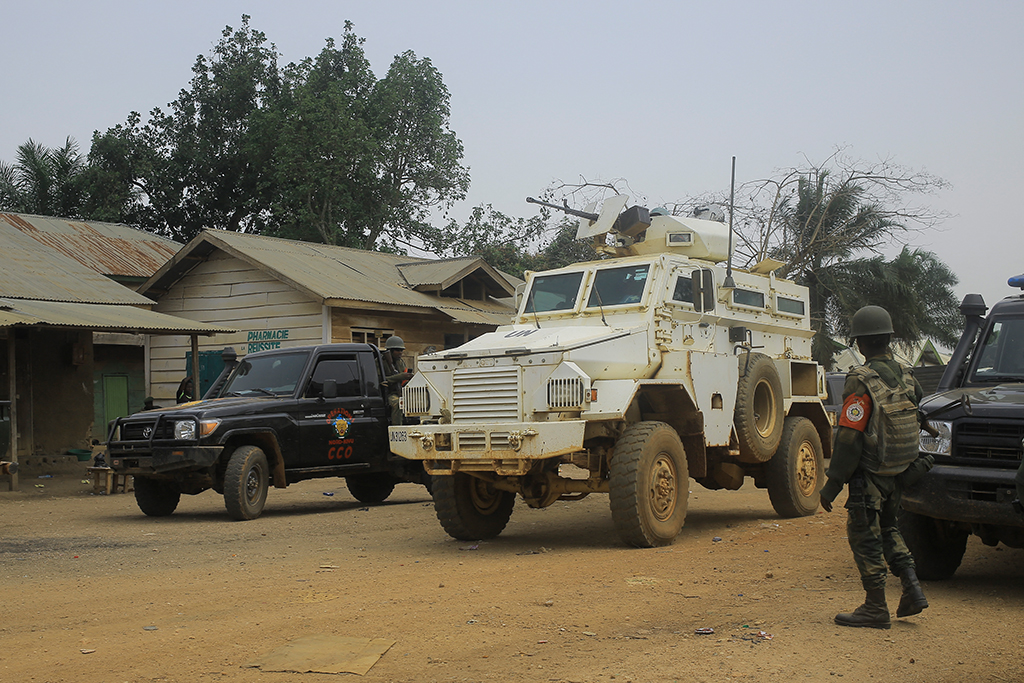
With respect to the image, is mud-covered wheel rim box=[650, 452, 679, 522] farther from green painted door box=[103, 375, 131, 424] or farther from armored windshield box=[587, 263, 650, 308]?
green painted door box=[103, 375, 131, 424]

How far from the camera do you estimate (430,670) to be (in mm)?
4828

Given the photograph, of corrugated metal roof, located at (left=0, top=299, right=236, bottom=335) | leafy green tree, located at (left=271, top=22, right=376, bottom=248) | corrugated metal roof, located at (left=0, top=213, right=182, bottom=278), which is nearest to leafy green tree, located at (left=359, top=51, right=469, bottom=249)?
leafy green tree, located at (left=271, top=22, right=376, bottom=248)

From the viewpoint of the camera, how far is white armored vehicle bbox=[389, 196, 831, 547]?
8125 mm

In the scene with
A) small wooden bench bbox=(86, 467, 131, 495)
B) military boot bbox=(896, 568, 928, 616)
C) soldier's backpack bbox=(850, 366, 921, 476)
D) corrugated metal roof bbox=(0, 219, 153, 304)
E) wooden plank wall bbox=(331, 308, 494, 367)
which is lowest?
small wooden bench bbox=(86, 467, 131, 495)

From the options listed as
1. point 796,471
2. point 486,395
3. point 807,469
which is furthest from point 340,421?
point 807,469

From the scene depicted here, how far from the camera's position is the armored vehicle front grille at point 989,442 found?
5918 mm

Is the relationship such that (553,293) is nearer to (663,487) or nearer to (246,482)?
(663,487)

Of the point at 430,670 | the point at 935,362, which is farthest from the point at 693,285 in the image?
the point at 935,362

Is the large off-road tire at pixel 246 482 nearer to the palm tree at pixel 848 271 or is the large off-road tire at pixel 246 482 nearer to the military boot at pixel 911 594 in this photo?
the military boot at pixel 911 594

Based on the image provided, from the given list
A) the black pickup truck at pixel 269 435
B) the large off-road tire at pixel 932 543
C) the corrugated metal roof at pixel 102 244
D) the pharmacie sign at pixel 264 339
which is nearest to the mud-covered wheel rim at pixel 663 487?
the large off-road tire at pixel 932 543

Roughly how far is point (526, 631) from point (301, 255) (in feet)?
58.4

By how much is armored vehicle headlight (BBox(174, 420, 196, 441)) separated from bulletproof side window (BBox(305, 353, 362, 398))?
1499mm

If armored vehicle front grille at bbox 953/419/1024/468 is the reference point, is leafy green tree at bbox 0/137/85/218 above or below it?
above

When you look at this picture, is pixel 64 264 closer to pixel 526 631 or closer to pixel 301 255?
pixel 301 255
